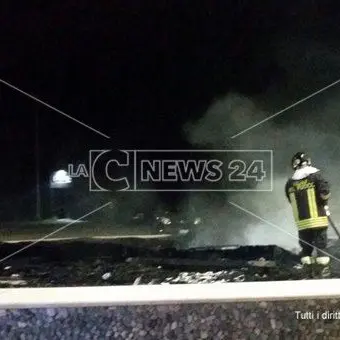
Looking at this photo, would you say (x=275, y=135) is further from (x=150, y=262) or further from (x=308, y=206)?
(x=150, y=262)

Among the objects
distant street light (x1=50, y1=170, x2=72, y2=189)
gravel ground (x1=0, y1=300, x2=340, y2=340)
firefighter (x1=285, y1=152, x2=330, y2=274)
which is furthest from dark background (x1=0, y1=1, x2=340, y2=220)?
gravel ground (x1=0, y1=300, x2=340, y2=340)

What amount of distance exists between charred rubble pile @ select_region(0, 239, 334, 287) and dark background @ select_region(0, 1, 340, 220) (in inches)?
4.5

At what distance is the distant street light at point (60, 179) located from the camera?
1.16 meters

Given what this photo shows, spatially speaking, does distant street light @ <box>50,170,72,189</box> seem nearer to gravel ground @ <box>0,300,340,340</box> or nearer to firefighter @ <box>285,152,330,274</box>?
gravel ground @ <box>0,300,340,340</box>

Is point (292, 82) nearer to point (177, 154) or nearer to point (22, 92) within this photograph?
point (177, 154)

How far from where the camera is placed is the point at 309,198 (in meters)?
1.18

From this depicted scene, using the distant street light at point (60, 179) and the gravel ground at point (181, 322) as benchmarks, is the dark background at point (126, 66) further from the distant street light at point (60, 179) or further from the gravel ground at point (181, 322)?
the gravel ground at point (181, 322)

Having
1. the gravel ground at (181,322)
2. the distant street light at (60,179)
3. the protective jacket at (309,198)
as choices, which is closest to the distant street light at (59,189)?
the distant street light at (60,179)

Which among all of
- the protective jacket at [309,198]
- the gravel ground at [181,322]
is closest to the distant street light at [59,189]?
the gravel ground at [181,322]

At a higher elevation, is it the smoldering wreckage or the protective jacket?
the protective jacket

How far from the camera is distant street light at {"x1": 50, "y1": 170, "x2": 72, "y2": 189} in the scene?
1.16 m

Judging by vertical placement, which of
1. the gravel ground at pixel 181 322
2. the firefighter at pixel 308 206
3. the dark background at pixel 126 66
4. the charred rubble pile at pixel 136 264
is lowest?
the gravel ground at pixel 181 322

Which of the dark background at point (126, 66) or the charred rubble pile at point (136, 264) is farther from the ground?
the dark background at point (126, 66)
